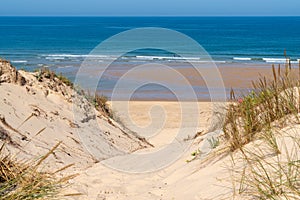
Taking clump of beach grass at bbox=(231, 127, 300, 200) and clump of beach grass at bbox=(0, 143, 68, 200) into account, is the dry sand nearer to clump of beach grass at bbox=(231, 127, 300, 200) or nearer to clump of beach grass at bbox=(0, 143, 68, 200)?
clump of beach grass at bbox=(231, 127, 300, 200)

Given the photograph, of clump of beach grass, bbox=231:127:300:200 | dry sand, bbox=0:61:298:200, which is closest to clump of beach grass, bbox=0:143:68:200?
dry sand, bbox=0:61:298:200

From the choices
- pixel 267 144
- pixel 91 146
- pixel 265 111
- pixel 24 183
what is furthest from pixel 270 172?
pixel 91 146

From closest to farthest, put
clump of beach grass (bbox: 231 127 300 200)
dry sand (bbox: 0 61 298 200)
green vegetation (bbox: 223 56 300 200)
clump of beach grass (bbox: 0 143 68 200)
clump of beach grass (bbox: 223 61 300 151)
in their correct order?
clump of beach grass (bbox: 231 127 300 200), green vegetation (bbox: 223 56 300 200), clump of beach grass (bbox: 0 143 68 200), dry sand (bbox: 0 61 298 200), clump of beach grass (bbox: 223 61 300 151)

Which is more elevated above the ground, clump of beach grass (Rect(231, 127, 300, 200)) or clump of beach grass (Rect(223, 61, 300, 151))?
clump of beach grass (Rect(223, 61, 300, 151))

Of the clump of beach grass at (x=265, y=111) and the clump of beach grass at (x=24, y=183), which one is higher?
the clump of beach grass at (x=265, y=111)

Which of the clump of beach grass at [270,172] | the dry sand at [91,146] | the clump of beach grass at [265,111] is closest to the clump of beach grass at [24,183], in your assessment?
the dry sand at [91,146]

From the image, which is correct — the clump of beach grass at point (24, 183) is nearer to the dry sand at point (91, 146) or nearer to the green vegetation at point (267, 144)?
the dry sand at point (91, 146)

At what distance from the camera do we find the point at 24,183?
160 inches

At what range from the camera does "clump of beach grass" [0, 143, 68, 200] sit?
3617mm

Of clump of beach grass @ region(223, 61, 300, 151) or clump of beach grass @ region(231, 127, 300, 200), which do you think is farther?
clump of beach grass @ region(223, 61, 300, 151)

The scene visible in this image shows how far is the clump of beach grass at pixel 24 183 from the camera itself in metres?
3.62

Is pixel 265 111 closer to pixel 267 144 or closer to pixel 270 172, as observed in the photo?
pixel 267 144

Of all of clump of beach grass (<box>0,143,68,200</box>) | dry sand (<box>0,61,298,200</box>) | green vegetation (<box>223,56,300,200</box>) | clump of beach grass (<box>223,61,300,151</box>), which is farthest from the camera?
clump of beach grass (<box>223,61,300,151</box>)

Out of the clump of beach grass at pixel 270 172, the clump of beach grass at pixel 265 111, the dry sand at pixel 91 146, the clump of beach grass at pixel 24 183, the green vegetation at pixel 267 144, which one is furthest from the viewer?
the clump of beach grass at pixel 265 111
